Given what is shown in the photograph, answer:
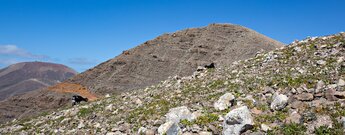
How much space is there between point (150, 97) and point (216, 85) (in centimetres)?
379

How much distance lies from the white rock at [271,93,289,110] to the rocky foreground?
0.11ft

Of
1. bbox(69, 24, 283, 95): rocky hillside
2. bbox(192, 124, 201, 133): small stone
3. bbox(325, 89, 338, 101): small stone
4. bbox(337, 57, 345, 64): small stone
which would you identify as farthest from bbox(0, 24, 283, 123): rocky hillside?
bbox(325, 89, 338, 101): small stone

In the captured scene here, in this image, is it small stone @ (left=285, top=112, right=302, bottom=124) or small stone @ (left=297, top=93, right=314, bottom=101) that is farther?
small stone @ (left=297, top=93, right=314, bottom=101)

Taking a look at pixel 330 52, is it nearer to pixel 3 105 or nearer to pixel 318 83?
pixel 318 83

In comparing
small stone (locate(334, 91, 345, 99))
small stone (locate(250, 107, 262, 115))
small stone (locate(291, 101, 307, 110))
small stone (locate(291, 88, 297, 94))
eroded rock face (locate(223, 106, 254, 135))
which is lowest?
eroded rock face (locate(223, 106, 254, 135))

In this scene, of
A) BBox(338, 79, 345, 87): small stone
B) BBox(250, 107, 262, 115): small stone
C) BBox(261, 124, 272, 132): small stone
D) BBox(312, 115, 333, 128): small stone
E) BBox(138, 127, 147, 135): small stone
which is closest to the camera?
BBox(312, 115, 333, 128): small stone

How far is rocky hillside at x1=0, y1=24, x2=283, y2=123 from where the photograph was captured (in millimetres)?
41688

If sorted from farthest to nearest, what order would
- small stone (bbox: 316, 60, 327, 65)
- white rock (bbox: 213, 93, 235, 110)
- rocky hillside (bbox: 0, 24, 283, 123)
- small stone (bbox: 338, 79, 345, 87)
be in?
1. rocky hillside (bbox: 0, 24, 283, 123)
2. small stone (bbox: 316, 60, 327, 65)
3. white rock (bbox: 213, 93, 235, 110)
4. small stone (bbox: 338, 79, 345, 87)

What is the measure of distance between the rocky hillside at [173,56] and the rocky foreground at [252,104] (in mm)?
27290

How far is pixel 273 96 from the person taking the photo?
11.8 meters

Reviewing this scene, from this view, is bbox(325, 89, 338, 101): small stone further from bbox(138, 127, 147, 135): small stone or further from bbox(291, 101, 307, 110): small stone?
bbox(138, 127, 147, 135): small stone

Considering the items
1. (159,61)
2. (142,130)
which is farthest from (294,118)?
(159,61)

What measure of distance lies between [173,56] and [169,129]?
42.3 meters

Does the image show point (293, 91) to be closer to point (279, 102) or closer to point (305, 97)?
point (305, 97)
